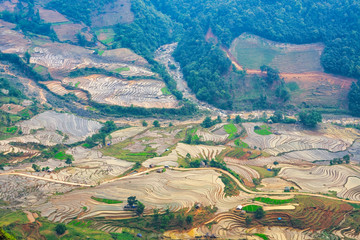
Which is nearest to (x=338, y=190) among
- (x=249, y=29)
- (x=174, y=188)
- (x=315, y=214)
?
(x=315, y=214)

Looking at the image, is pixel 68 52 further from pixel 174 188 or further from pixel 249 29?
pixel 174 188

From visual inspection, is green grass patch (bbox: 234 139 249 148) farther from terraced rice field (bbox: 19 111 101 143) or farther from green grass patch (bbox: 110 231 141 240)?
green grass patch (bbox: 110 231 141 240)

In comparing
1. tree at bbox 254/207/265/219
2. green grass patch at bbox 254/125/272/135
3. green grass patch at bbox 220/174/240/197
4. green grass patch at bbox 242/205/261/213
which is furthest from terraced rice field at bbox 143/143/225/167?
tree at bbox 254/207/265/219

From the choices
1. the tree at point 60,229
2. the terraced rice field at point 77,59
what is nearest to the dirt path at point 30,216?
the tree at point 60,229

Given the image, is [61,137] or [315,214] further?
[61,137]

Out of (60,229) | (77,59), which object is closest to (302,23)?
(77,59)

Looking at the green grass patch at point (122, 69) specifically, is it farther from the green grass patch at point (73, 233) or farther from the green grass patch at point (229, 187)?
the green grass patch at point (73, 233)

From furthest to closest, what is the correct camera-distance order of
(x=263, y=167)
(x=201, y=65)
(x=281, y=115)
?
(x=201, y=65), (x=281, y=115), (x=263, y=167)
